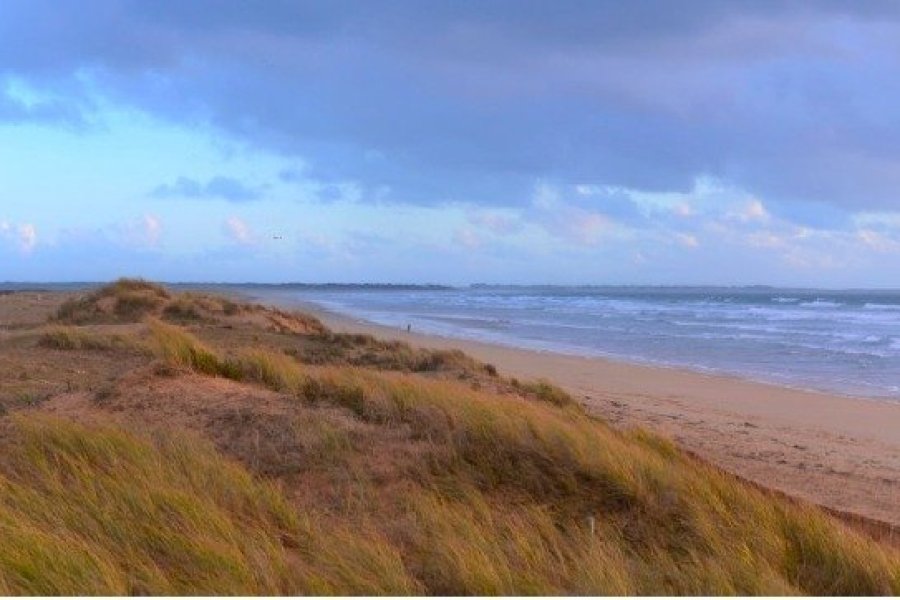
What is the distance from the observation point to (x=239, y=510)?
19.4 feet

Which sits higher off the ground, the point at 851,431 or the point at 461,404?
the point at 461,404

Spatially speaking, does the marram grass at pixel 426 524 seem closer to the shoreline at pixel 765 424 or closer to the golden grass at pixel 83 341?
the shoreline at pixel 765 424

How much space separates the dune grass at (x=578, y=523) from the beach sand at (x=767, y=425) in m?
2.52

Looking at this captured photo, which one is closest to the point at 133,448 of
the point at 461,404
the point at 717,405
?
the point at 461,404

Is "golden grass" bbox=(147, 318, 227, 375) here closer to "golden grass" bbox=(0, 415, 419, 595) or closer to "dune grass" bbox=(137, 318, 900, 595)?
"dune grass" bbox=(137, 318, 900, 595)

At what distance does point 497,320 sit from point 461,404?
39003mm

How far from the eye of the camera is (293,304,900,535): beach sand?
1021 centimetres

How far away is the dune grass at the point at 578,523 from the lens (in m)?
5.17

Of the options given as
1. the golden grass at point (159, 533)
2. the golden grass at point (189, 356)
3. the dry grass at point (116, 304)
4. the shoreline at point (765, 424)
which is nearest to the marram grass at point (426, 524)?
the golden grass at point (159, 533)

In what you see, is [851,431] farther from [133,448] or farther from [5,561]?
[5,561]

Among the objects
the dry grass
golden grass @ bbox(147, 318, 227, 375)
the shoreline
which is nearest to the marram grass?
the shoreline

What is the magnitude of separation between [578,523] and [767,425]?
899cm

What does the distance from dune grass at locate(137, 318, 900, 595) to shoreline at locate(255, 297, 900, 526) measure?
8.13ft

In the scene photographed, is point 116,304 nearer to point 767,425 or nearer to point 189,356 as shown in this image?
point 189,356
